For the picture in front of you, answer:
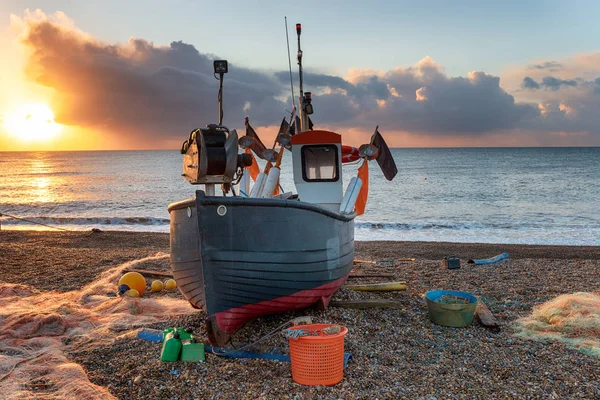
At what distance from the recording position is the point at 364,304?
724 centimetres

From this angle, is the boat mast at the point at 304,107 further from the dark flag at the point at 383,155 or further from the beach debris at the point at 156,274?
the beach debris at the point at 156,274

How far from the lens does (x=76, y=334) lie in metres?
6.36

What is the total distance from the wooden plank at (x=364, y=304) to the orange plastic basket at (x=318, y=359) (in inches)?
91.5

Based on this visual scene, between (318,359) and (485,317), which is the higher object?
(318,359)

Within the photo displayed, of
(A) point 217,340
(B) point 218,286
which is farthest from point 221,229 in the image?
(A) point 217,340

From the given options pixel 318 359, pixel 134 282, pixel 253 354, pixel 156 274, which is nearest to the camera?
pixel 318 359

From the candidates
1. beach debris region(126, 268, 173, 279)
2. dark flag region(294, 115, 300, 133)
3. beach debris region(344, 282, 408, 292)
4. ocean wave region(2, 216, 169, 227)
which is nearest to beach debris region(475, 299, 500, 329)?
beach debris region(344, 282, 408, 292)

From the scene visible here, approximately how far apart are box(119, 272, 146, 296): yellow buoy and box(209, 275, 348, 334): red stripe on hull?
3459 millimetres

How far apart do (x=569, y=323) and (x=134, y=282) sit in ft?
21.6

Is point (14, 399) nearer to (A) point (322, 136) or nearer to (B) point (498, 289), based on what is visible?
(A) point (322, 136)

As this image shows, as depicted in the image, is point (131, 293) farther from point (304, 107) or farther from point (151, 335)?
point (304, 107)

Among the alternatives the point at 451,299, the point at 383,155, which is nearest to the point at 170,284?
the point at 383,155

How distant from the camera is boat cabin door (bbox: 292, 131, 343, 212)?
8.69 m

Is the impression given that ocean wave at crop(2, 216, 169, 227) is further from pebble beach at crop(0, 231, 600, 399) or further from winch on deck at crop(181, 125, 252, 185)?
winch on deck at crop(181, 125, 252, 185)
